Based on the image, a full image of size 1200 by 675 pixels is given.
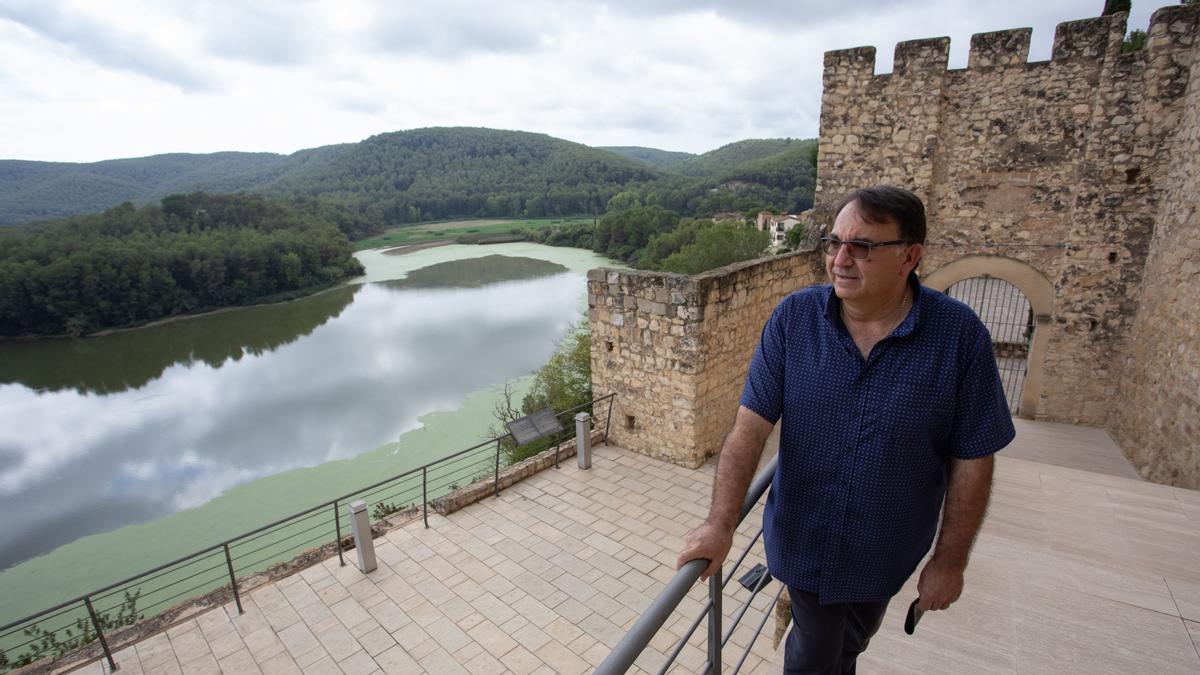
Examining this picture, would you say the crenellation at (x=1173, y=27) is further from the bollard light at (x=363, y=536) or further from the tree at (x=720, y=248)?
the tree at (x=720, y=248)

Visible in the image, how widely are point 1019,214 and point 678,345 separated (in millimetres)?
4054

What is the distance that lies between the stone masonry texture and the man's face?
13.5 feet

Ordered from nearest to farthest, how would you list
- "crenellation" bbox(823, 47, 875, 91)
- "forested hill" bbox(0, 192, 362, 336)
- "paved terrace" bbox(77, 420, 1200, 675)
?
"paved terrace" bbox(77, 420, 1200, 675), "crenellation" bbox(823, 47, 875, 91), "forested hill" bbox(0, 192, 362, 336)

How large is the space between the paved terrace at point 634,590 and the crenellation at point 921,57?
4129 millimetres

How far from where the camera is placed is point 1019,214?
6.11 m

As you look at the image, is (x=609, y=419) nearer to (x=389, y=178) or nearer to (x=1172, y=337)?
(x=1172, y=337)

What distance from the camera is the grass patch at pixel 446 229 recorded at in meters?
64.4

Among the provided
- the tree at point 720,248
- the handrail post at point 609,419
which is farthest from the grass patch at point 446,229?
the handrail post at point 609,419

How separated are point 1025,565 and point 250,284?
139 ft

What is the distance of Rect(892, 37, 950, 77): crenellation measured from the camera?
5902mm

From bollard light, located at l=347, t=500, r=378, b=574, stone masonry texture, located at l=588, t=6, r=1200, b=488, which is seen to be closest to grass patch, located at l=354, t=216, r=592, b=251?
stone masonry texture, located at l=588, t=6, r=1200, b=488

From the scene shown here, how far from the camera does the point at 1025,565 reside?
2469 mm

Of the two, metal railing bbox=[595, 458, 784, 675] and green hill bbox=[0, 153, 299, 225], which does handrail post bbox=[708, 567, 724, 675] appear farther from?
green hill bbox=[0, 153, 299, 225]

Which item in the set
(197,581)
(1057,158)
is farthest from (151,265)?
(1057,158)
